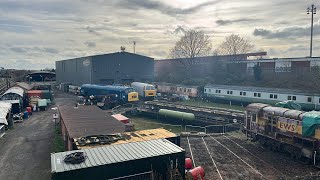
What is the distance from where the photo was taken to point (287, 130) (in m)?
23.3

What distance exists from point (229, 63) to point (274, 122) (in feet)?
177

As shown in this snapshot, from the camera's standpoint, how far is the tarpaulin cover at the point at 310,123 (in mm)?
21089

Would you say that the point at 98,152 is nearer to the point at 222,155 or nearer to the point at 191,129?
the point at 222,155

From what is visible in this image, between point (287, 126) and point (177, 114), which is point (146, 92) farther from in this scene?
point (287, 126)

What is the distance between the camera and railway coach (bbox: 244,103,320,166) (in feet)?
69.4

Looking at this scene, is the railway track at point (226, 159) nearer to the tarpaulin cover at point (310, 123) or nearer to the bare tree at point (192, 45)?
the tarpaulin cover at point (310, 123)

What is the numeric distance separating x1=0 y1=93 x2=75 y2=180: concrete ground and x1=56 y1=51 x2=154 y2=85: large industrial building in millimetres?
28840

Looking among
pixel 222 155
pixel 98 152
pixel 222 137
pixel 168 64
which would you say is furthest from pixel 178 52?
pixel 98 152

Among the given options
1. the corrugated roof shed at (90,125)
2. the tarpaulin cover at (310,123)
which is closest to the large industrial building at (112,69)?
the corrugated roof shed at (90,125)

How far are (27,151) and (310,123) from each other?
25.3 meters

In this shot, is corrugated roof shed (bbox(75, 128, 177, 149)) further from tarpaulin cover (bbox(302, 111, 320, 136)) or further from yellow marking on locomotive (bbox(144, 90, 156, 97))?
yellow marking on locomotive (bbox(144, 90, 156, 97))

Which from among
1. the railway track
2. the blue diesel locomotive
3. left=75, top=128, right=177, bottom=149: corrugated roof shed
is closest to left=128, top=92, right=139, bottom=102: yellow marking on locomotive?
the blue diesel locomotive

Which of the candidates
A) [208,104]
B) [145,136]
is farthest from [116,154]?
[208,104]

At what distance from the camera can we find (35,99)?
1775 inches
